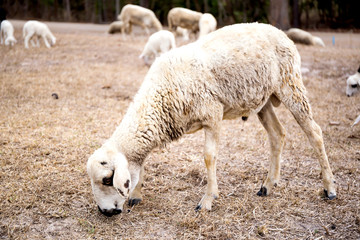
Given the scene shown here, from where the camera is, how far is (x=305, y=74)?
10195 millimetres

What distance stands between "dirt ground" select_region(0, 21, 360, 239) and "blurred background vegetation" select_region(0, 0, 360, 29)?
11.7 meters

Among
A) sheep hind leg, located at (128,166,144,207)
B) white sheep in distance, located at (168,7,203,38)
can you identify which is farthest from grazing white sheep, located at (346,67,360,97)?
white sheep in distance, located at (168,7,203,38)

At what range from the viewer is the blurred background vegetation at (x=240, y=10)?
21016mm

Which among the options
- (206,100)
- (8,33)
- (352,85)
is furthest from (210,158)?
(8,33)

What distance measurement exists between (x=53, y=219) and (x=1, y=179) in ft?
3.78

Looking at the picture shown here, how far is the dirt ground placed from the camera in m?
3.36

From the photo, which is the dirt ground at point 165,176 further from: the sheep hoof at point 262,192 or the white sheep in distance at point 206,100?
the white sheep in distance at point 206,100

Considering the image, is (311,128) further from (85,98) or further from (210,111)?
(85,98)

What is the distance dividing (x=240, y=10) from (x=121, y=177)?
28350 millimetres

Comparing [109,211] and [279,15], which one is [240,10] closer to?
[279,15]

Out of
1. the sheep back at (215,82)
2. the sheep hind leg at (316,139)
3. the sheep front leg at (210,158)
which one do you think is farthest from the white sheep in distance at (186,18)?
the sheep front leg at (210,158)

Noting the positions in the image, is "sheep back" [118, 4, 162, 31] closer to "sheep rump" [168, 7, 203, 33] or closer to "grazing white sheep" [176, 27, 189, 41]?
"sheep rump" [168, 7, 203, 33]

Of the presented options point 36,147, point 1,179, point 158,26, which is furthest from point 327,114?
point 158,26

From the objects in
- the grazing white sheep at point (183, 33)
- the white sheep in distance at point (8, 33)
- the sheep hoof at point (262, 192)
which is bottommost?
the grazing white sheep at point (183, 33)
